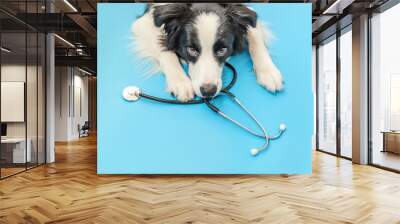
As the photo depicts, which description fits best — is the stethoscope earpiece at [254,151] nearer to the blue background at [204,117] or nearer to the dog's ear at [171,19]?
the blue background at [204,117]

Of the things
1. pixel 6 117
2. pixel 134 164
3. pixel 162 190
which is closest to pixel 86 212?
pixel 162 190

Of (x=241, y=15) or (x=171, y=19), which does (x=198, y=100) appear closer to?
(x=171, y=19)

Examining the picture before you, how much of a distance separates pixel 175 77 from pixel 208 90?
54 centimetres

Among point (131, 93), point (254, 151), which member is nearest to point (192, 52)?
point (131, 93)

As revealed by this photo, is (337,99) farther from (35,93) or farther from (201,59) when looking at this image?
(35,93)

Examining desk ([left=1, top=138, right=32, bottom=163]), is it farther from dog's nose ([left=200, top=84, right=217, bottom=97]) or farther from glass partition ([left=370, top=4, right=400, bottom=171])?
glass partition ([left=370, top=4, right=400, bottom=171])

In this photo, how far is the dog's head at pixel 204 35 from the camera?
5398mm

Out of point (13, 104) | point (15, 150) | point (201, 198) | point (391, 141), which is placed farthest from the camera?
point (391, 141)

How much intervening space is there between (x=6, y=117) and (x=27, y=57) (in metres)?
1.23

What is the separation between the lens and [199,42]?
17.6ft

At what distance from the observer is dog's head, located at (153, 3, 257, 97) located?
17.7 feet

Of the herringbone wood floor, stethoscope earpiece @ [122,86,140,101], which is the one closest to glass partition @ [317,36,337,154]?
the herringbone wood floor

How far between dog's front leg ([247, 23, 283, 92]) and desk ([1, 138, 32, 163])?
4.32 m

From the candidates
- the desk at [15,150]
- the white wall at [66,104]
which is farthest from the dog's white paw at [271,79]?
the white wall at [66,104]
